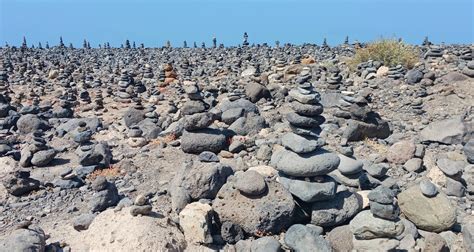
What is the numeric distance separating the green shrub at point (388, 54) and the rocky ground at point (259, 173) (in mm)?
2120

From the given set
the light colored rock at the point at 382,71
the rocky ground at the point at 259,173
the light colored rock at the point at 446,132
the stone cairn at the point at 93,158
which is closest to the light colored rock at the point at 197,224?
the rocky ground at the point at 259,173

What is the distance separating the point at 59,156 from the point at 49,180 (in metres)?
2.26

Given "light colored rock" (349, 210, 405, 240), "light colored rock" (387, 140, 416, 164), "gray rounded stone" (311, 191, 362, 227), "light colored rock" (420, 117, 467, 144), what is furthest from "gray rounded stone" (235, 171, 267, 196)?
"light colored rock" (420, 117, 467, 144)

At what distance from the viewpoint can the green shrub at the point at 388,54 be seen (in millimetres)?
21312

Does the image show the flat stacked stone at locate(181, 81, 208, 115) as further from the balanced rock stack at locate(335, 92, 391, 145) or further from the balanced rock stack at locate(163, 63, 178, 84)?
the balanced rock stack at locate(163, 63, 178, 84)

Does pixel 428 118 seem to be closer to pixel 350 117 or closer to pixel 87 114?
pixel 350 117

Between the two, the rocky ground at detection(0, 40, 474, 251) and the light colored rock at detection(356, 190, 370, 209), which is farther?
the light colored rock at detection(356, 190, 370, 209)

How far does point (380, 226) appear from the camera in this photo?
712cm

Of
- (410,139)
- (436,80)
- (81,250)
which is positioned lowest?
(81,250)

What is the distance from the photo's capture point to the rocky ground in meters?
7.68

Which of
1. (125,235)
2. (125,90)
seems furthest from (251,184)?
(125,90)

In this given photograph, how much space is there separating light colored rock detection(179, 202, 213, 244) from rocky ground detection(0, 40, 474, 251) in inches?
0.8

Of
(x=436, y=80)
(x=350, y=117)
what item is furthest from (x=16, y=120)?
(x=436, y=80)

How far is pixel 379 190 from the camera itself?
738cm
